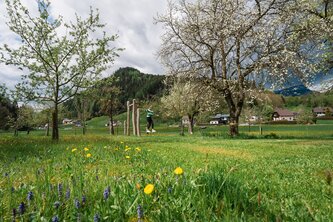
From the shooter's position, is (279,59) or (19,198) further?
(279,59)

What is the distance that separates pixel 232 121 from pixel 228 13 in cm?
1002

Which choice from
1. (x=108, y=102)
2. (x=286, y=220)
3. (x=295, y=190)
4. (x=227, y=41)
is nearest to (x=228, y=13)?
(x=227, y=41)

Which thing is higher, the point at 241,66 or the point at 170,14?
the point at 170,14

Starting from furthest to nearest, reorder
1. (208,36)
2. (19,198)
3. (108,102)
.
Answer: (108,102)
(208,36)
(19,198)

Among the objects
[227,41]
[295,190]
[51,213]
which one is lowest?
[295,190]

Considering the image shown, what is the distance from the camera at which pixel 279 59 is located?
2394cm

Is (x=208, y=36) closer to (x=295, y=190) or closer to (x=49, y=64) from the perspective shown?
(x=49, y=64)

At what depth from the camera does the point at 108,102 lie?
6100 centimetres

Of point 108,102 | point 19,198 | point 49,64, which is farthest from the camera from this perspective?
point 108,102

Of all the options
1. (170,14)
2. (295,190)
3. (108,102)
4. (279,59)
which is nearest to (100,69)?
(170,14)

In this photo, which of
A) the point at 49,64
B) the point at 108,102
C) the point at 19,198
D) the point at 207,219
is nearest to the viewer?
Result: the point at 207,219

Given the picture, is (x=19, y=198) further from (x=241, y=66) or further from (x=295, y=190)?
(x=241, y=66)

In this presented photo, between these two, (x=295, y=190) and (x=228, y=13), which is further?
(x=228, y=13)

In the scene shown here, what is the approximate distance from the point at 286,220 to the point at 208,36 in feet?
80.3
